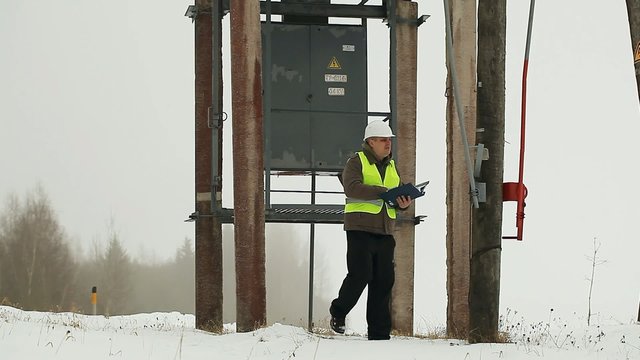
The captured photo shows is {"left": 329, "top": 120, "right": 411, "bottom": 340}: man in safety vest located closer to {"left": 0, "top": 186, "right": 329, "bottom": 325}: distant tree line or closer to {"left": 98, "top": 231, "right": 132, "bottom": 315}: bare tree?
{"left": 0, "top": 186, "right": 329, "bottom": 325}: distant tree line

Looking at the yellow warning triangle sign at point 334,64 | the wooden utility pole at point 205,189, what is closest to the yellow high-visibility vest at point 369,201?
the wooden utility pole at point 205,189

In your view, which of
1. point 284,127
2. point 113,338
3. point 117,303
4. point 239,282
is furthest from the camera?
point 117,303

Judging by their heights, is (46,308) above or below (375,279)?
below

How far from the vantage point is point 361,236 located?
9.81 meters

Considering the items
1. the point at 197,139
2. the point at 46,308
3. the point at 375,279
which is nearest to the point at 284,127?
the point at 197,139

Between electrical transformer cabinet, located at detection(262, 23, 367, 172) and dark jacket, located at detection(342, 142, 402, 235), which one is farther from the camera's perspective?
electrical transformer cabinet, located at detection(262, 23, 367, 172)

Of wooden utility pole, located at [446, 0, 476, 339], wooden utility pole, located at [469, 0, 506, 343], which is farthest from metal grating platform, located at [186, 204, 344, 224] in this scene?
wooden utility pole, located at [469, 0, 506, 343]

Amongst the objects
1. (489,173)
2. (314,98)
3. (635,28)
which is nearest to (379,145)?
(489,173)

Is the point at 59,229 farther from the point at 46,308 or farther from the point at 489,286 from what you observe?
the point at 489,286

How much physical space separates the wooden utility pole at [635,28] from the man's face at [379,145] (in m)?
3.86

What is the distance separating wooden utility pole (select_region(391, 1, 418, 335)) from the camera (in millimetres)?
13516

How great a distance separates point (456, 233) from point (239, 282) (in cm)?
286

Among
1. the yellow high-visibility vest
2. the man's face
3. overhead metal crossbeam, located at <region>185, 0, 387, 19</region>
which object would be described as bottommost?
the yellow high-visibility vest

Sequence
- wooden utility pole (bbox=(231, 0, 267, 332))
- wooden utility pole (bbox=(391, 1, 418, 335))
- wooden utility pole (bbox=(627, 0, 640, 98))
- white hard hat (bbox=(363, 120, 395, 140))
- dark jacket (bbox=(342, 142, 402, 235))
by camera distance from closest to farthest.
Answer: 1. dark jacket (bbox=(342, 142, 402, 235))
2. white hard hat (bbox=(363, 120, 395, 140))
3. wooden utility pole (bbox=(231, 0, 267, 332))
4. wooden utility pole (bbox=(627, 0, 640, 98))
5. wooden utility pole (bbox=(391, 1, 418, 335))
